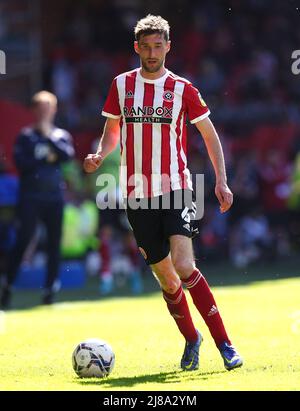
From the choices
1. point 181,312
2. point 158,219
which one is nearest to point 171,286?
point 181,312

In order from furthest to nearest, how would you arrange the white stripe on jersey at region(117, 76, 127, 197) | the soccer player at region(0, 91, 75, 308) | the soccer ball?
the soccer player at region(0, 91, 75, 308) < the white stripe on jersey at region(117, 76, 127, 197) < the soccer ball

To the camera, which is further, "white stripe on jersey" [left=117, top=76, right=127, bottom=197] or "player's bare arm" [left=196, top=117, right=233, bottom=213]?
"white stripe on jersey" [left=117, top=76, right=127, bottom=197]

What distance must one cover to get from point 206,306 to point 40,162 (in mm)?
5828

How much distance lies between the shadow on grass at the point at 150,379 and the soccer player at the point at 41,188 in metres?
5.75

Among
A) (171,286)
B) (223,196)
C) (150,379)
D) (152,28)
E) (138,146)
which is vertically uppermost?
(152,28)

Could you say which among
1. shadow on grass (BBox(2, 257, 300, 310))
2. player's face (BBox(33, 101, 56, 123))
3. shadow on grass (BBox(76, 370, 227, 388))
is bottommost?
shadow on grass (BBox(2, 257, 300, 310))

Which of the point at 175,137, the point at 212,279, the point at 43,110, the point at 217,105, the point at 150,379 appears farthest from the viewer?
the point at 217,105

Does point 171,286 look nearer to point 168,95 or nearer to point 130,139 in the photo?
point 130,139

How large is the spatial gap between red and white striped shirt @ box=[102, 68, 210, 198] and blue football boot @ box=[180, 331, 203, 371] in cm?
102

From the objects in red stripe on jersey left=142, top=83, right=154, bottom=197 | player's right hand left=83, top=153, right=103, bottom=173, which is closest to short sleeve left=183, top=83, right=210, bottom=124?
red stripe on jersey left=142, top=83, right=154, bottom=197

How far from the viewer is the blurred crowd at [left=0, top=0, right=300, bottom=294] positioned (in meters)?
17.9

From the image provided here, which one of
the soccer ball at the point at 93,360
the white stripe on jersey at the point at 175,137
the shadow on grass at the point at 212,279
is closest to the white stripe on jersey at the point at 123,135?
the white stripe on jersey at the point at 175,137

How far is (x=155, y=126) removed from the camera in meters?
6.83

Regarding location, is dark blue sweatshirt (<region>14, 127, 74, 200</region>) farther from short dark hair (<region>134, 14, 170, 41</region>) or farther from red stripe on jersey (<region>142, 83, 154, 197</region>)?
short dark hair (<region>134, 14, 170, 41</region>)
